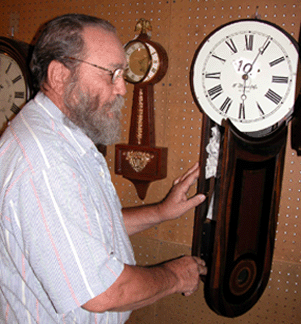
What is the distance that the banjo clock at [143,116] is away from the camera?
164 centimetres

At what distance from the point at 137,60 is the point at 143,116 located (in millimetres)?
316

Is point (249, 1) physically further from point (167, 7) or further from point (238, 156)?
point (238, 156)

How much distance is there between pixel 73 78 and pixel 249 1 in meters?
1.09

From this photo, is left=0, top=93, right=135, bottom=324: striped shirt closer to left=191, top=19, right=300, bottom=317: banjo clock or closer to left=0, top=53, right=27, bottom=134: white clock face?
left=191, top=19, right=300, bottom=317: banjo clock

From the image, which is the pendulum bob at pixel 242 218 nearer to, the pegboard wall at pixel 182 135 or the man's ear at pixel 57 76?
the pegboard wall at pixel 182 135

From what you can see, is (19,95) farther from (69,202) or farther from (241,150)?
(241,150)

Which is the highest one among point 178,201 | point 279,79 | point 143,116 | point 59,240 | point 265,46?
point 265,46

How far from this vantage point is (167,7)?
5.60ft

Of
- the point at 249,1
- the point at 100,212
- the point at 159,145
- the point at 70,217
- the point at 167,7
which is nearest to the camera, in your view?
the point at 70,217

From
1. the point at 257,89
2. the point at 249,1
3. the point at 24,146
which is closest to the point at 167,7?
the point at 249,1

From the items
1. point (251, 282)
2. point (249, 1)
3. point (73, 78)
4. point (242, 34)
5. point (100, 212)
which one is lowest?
point (251, 282)

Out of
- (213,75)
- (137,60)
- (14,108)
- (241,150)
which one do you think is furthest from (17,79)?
(241,150)

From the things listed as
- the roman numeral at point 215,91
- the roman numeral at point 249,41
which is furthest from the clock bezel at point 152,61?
the roman numeral at point 249,41

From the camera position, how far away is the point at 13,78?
1.85 meters
